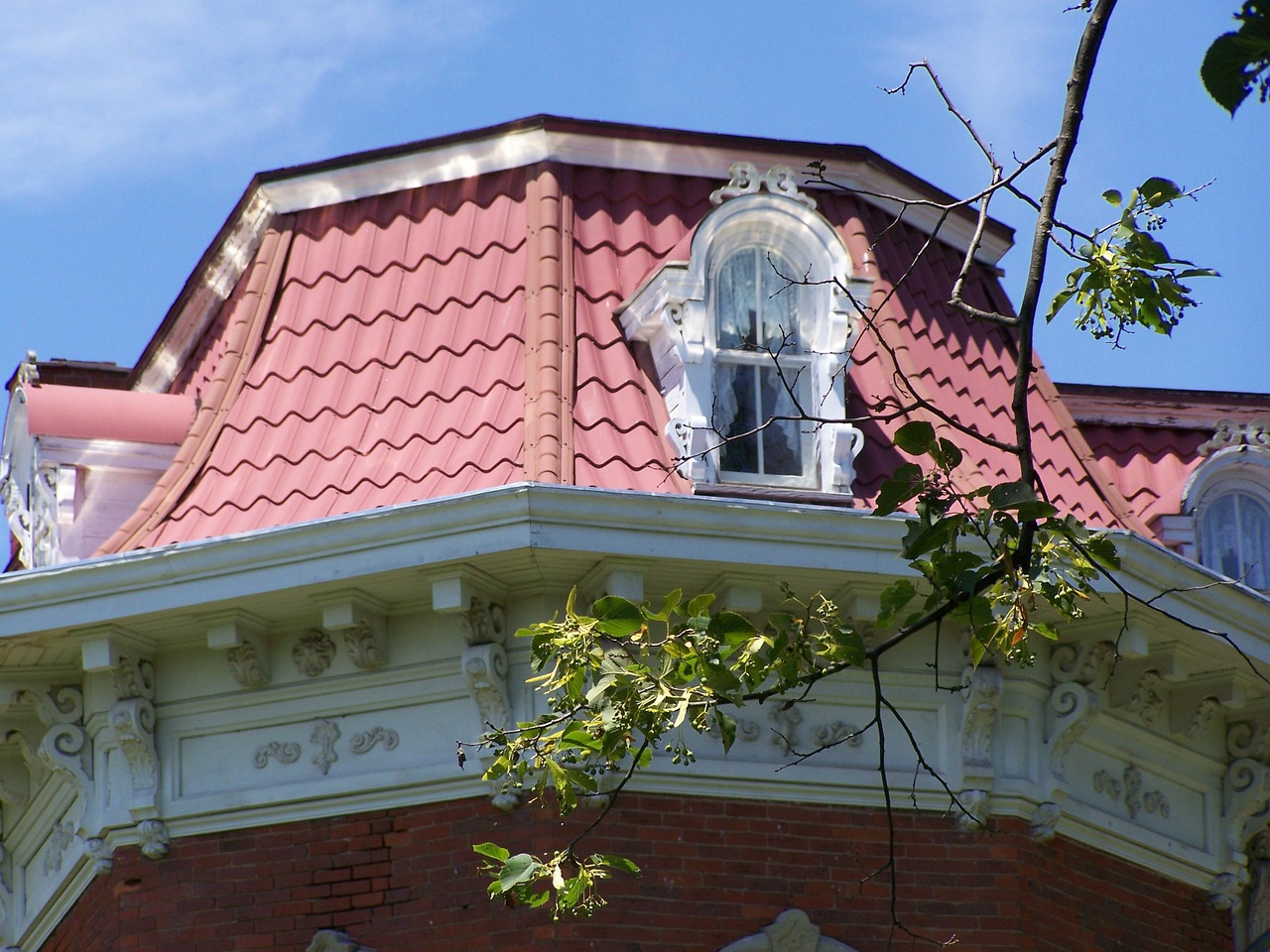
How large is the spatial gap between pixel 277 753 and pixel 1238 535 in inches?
213

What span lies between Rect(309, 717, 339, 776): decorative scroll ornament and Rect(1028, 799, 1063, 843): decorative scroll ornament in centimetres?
311

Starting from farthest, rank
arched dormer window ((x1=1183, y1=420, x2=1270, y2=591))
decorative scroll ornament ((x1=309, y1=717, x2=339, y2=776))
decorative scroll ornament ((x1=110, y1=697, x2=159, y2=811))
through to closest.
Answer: arched dormer window ((x1=1183, y1=420, x2=1270, y2=591))
decorative scroll ornament ((x1=110, y1=697, x2=159, y2=811))
decorative scroll ornament ((x1=309, y1=717, x2=339, y2=776))

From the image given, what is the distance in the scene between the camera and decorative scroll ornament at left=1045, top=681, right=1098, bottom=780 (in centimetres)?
947

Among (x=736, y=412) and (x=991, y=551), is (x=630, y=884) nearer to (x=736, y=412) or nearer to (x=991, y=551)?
(x=736, y=412)

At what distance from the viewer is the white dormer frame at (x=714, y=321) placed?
9500mm

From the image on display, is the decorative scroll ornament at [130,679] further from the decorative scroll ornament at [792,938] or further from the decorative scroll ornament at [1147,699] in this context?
the decorative scroll ornament at [1147,699]

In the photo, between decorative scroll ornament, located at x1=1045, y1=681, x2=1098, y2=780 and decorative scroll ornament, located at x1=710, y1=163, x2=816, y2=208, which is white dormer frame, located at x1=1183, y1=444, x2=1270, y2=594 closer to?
decorative scroll ornament, located at x1=1045, y1=681, x2=1098, y2=780

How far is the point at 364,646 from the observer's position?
920 cm

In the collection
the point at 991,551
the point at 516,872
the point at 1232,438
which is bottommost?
the point at 516,872

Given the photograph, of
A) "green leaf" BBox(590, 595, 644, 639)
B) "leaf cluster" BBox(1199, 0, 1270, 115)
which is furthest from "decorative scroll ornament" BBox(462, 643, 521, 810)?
"leaf cluster" BBox(1199, 0, 1270, 115)

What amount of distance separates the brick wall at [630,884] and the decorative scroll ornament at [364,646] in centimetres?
66

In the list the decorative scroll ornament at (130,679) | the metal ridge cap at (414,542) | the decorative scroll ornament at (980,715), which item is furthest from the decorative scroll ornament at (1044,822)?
the decorative scroll ornament at (130,679)

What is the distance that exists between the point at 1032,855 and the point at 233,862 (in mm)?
3545

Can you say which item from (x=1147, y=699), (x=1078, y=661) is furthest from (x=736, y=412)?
(x=1147, y=699)
